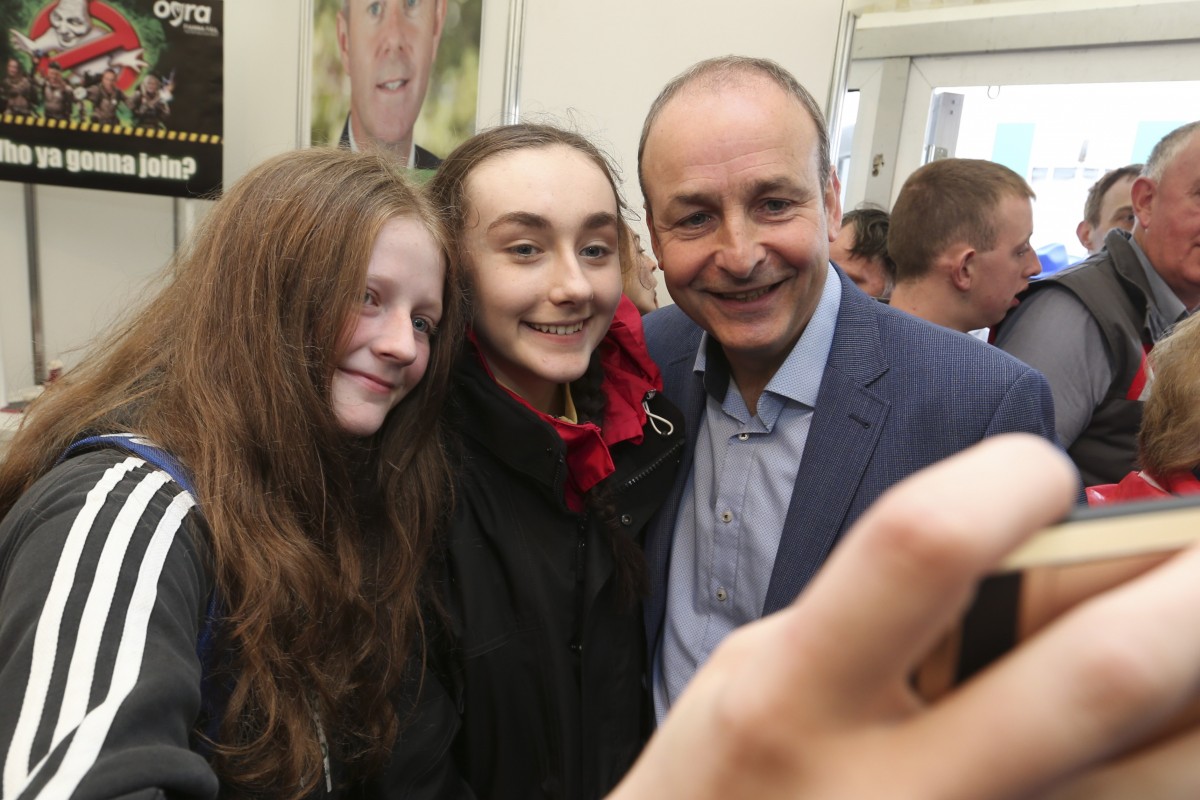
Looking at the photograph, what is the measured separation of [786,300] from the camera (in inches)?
57.6

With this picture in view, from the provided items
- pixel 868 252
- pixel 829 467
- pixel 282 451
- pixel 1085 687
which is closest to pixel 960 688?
pixel 1085 687

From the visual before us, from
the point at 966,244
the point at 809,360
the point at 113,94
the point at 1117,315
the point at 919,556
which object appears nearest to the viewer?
the point at 919,556

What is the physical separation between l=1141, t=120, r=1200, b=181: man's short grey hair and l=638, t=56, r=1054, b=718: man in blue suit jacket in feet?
4.73

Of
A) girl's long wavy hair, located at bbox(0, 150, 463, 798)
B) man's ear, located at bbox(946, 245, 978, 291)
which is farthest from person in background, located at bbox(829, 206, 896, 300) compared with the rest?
girl's long wavy hair, located at bbox(0, 150, 463, 798)

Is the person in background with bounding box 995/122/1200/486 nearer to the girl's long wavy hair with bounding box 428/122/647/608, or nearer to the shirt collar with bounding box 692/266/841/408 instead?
the shirt collar with bounding box 692/266/841/408

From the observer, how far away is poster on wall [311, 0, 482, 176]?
3.58 metres

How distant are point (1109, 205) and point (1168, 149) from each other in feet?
4.37

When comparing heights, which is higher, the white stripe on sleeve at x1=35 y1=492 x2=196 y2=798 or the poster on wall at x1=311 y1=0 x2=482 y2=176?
the poster on wall at x1=311 y1=0 x2=482 y2=176

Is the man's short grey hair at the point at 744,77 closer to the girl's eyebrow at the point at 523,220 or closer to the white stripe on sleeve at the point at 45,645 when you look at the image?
the girl's eyebrow at the point at 523,220

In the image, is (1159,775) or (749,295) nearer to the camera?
(1159,775)

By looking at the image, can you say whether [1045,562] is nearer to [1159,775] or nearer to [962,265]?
[1159,775]

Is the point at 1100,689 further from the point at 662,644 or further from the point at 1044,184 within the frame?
the point at 1044,184

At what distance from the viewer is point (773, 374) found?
5.03ft

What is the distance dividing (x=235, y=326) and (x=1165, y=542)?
115cm
